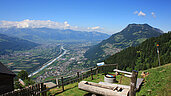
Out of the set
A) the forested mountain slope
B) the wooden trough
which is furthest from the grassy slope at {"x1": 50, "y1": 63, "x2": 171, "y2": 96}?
the forested mountain slope

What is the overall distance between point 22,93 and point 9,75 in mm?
4414

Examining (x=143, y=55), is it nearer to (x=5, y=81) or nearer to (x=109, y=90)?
(x=109, y=90)

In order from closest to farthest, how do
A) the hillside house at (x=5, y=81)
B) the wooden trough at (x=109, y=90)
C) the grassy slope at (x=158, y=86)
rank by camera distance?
the wooden trough at (x=109, y=90), the grassy slope at (x=158, y=86), the hillside house at (x=5, y=81)

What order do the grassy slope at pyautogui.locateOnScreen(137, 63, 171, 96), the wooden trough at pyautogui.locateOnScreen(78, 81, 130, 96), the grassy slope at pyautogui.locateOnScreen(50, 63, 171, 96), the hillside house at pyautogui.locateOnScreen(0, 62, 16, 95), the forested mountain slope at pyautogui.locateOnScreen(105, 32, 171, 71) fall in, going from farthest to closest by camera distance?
the forested mountain slope at pyautogui.locateOnScreen(105, 32, 171, 71) < the hillside house at pyautogui.locateOnScreen(0, 62, 16, 95) < the grassy slope at pyautogui.locateOnScreen(50, 63, 171, 96) < the grassy slope at pyautogui.locateOnScreen(137, 63, 171, 96) < the wooden trough at pyautogui.locateOnScreen(78, 81, 130, 96)

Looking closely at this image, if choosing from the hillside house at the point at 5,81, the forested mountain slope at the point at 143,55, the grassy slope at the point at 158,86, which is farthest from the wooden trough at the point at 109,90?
the forested mountain slope at the point at 143,55

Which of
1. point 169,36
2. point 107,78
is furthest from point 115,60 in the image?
point 107,78

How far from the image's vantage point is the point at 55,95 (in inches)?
423

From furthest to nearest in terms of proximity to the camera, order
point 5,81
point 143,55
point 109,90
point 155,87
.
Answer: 1. point 143,55
2. point 5,81
3. point 155,87
4. point 109,90

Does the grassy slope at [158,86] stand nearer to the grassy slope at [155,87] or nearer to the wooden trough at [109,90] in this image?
the grassy slope at [155,87]

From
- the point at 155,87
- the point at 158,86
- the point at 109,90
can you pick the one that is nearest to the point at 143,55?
the point at 158,86

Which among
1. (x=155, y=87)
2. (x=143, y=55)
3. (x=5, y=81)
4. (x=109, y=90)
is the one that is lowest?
(x=143, y=55)

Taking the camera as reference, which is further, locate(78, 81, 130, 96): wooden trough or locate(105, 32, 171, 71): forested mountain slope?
locate(105, 32, 171, 71): forested mountain slope

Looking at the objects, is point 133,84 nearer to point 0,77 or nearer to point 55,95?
point 55,95

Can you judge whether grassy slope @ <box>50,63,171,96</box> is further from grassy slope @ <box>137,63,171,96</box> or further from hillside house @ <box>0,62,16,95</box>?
hillside house @ <box>0,62,16,95</box>
